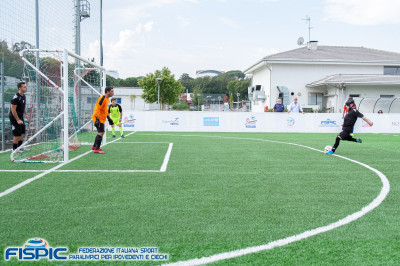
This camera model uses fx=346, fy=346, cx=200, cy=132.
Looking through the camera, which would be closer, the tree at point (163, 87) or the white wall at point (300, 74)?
the white wall at point (300, 74)

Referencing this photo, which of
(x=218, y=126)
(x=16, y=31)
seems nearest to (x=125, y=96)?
(x=218, y=126)

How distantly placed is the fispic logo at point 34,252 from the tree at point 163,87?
5165 centimetres

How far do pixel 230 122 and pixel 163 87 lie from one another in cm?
3460

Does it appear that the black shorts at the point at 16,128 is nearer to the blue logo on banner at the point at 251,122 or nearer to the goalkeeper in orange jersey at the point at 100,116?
the goalkeeper in orange jersey at the point at 100,116

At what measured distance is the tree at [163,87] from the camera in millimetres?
54750

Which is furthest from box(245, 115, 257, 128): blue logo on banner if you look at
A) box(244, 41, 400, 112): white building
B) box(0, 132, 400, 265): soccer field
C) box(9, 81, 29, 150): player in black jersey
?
box(244, 41, 400, 112): white building

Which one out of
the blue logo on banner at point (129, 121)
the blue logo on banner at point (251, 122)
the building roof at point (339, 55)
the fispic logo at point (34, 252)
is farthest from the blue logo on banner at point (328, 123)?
the fispic logo at point (34, 252)

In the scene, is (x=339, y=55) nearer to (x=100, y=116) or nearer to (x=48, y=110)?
(x=100, y=116)

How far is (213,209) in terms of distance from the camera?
4.84 metres

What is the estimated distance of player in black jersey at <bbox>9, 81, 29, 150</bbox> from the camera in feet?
30.3

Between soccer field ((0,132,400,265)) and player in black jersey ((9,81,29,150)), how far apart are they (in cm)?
144

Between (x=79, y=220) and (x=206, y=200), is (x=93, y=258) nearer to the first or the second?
(x=79, y=220)

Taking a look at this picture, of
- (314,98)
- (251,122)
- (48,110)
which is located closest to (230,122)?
(251,122)

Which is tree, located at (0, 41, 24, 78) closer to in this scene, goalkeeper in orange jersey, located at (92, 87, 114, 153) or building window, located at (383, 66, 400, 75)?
goalkeeper in orange jersey, located at (92, 87, 114, 153)
